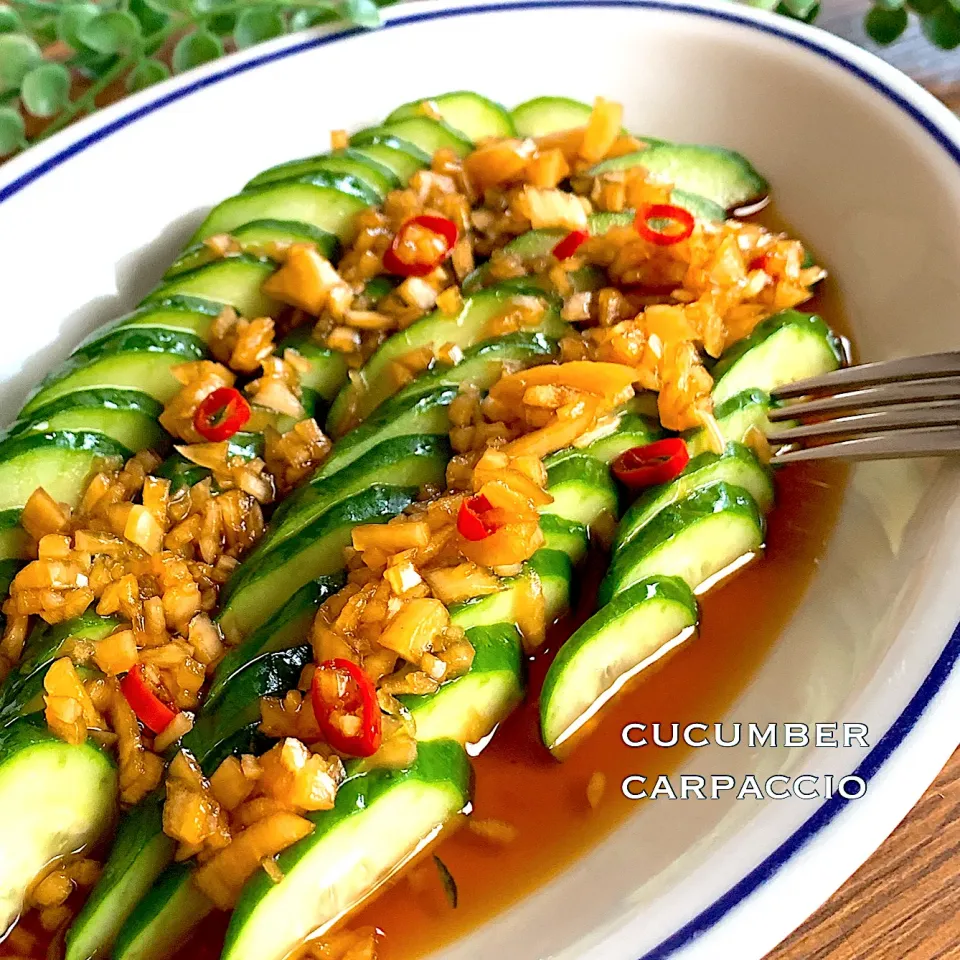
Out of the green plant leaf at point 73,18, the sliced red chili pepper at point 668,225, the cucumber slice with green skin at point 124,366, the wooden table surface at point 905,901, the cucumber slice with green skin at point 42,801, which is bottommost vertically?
the wooden table surface at point 905,901

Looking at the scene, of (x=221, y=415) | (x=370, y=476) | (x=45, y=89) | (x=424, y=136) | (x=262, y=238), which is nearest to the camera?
(x=370, y=476)

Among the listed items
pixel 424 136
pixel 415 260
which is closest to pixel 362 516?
pixel 415 260

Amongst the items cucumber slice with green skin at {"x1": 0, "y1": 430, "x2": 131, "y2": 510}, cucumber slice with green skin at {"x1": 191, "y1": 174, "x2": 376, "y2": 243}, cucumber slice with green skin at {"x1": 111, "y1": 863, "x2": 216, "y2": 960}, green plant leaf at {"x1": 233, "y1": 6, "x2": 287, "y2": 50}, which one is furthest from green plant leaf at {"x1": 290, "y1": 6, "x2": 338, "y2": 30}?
cucumber slice with green skin at {"x1": 111, "y1": 863, "x2": 216, "y2": 960}

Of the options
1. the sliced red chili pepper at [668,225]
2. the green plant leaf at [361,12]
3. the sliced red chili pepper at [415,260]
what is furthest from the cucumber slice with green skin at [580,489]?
the green plant leaf at [361,12]

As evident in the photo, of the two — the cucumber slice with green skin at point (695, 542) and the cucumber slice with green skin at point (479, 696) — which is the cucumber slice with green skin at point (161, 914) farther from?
the cucumber slice with green skin at point (695, 542)

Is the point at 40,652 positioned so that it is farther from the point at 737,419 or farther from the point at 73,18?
the point at 73,18

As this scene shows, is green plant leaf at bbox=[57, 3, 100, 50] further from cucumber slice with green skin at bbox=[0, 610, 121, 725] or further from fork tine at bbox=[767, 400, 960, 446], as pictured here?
fork tine at bbox=[767, 400, 960, 446]
